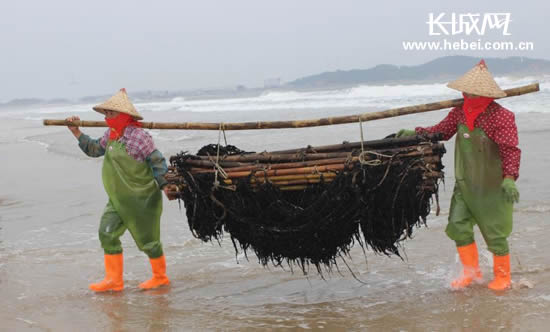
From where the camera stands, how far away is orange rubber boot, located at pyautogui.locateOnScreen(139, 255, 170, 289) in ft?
15.9

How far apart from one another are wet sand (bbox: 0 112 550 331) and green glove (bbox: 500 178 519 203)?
0.67m

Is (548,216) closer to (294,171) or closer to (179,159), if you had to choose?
(294,171)

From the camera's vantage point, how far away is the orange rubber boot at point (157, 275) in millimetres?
4832

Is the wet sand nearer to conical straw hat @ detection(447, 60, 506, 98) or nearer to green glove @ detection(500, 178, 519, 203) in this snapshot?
green glove @ detection(500, 178, 519, 203)

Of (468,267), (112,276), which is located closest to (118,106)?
(112,276)

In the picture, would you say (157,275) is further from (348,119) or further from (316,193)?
(348,119)

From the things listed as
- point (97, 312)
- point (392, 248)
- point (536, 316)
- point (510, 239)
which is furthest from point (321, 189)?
point (510, 239)

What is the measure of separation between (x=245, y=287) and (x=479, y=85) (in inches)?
87.5

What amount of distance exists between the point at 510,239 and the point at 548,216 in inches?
34.7

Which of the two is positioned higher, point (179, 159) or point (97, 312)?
point (179, 159)

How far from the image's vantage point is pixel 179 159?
4.16 m

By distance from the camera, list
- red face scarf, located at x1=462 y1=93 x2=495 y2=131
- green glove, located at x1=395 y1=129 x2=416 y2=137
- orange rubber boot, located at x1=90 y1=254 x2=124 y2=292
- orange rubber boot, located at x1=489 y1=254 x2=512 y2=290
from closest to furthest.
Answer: red face scarf, located at x1=462 y1=93 x2=495 y2=131
green glove, located at x1=395 y1=129 x2=416 y2=137
orange rubber boot, located at x1=489 y1=254 x2=512 y2=290
orange rubber boot, located at x1=90 y1=254 x2=124 y2=292

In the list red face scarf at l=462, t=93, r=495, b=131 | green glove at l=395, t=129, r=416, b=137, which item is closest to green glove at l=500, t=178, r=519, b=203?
red face scarf at l=462, t=93, r=495, b=131

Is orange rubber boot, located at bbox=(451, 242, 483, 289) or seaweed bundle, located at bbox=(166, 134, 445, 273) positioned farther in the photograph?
orange rubber boot, located at bbox=(451, 242, 483, 289)
